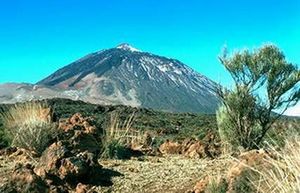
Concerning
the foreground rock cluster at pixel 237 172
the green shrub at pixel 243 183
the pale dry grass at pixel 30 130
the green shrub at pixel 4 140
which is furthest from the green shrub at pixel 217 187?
the green shrub at pixel 4 140

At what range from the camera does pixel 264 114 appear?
22.2m

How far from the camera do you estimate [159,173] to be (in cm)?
1431

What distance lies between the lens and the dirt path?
1312 centimetres

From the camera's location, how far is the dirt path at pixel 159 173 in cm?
1312

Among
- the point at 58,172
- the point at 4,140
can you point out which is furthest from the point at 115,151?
the point at 58,172

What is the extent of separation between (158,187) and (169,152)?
19.5 feet

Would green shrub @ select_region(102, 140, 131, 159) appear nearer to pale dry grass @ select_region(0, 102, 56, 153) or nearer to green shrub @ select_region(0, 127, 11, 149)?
pale dry grass @ select_region(0, 102, 56, 153)

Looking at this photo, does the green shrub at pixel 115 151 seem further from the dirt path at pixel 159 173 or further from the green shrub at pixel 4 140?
the green shrub at pixel 4 140

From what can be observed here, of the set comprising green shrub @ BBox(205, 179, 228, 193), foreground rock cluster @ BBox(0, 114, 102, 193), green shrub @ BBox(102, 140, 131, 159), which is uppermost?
green shrub @ BBox(102, 140, 131, 159)

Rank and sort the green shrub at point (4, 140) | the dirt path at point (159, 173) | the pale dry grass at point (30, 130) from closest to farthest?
the dirt path at point (159, 173) < the pale dry grass at point (30, 130) < the green shrub at point (4, 140)

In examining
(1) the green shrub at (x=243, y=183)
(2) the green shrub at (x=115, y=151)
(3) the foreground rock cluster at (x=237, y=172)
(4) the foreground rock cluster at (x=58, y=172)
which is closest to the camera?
(1) the green shrub at (x=243, y=183)

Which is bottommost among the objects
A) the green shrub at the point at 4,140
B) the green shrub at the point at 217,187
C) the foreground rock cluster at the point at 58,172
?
the green shrub at the point at 217,187

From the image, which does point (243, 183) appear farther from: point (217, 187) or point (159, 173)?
point (159, 173)

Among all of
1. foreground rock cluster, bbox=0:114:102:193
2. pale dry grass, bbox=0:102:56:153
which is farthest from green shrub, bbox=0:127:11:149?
foreground rock cluster, bbox=0:114:102:193
